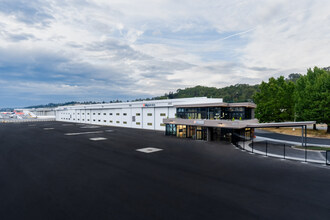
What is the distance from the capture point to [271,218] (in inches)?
404

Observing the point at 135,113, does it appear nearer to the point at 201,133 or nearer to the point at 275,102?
the point at 201,133

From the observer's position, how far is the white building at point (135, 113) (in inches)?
2119

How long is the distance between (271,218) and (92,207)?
10801mm

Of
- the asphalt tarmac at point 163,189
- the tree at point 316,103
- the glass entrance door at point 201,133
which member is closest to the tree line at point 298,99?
the tree at point 316,103

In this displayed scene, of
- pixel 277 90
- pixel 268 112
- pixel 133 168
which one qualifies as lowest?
pixel 133 168

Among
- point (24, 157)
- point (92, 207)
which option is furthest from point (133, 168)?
point (24, 157)

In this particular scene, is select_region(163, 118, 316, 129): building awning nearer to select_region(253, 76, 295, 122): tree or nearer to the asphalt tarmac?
the asphalt tarmac

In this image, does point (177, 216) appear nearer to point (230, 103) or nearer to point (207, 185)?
point (207, 185)

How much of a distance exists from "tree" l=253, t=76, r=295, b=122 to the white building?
20505mm

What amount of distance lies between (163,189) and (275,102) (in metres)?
57.4

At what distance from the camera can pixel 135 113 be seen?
6644 cm

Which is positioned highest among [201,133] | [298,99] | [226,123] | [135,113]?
[298,99]

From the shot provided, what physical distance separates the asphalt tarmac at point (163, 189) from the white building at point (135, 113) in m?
23.2

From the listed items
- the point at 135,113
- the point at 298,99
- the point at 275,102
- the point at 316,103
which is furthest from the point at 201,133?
the point at 275,102
